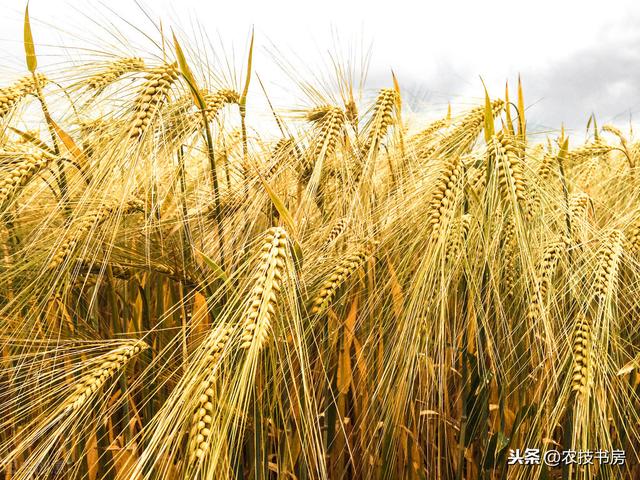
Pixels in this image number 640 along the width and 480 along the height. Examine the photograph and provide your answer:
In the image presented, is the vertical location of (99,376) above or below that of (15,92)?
below

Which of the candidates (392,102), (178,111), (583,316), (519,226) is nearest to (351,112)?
(392,102)

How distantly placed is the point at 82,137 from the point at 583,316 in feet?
3.68

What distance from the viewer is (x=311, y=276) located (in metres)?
1.12

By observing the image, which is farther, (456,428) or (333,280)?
(456,428)

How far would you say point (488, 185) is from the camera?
104 centimetres

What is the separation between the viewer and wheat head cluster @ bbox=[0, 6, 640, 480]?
1004 millimetres

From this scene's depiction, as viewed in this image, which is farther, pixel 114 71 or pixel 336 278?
pixel 114 71

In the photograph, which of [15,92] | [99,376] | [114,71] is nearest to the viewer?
[99,376]

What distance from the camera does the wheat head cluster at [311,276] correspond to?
1.00m

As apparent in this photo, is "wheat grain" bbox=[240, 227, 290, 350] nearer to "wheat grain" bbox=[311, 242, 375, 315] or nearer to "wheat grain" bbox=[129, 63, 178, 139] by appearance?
"wheat grain" bbox=[311, 242, 375, 315]

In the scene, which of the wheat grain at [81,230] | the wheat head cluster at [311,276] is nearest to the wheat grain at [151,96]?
the wheat head cluster at [311,276]

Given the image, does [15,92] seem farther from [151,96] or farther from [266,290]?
[266,290]

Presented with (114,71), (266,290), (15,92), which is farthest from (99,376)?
(15,92)

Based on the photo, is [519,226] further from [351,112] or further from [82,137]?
[82,137]
